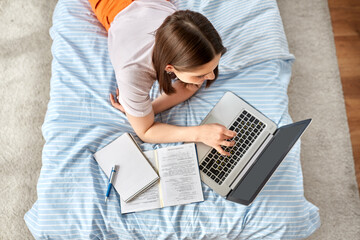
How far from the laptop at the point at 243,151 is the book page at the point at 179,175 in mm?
34

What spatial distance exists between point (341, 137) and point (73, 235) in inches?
56.4

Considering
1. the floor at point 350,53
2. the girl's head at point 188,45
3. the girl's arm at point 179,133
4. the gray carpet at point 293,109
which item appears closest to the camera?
the girl's head at point 188,45

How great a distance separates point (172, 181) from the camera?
1122mm

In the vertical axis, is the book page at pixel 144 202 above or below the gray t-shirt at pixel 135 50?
below

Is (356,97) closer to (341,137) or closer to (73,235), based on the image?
(341,137)

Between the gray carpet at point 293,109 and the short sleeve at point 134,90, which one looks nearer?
the short sleeve at point 134,90

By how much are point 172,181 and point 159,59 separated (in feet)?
1.57

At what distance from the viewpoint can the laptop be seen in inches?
39.3

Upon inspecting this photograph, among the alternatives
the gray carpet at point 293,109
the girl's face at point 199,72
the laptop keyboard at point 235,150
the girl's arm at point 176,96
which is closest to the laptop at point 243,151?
the laptop keyboard at point 235,150

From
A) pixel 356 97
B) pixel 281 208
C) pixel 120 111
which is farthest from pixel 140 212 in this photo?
pixel 356 97

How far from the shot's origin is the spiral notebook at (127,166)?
1.10m

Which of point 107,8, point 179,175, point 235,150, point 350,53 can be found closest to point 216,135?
point 235,150

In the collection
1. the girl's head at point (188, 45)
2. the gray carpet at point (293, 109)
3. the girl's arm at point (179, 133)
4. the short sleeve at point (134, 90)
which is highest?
the girl's head at point (188, 45)

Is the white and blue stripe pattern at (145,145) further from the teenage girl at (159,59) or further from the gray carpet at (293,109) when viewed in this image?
the gray carpet at (293,109)
